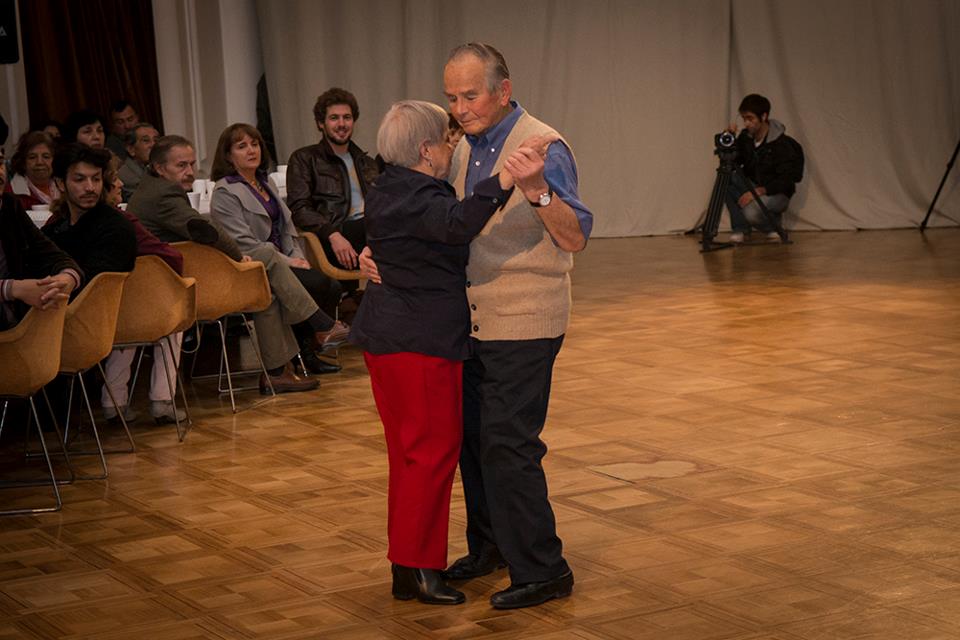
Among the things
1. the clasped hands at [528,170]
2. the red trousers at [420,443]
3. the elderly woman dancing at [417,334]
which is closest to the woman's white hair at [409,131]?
the elderly woman dancing at [417,334]

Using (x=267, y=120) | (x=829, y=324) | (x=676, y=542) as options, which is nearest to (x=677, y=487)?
(x=676, y=542)

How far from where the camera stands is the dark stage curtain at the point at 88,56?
36.1ft

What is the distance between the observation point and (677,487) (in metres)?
4.77

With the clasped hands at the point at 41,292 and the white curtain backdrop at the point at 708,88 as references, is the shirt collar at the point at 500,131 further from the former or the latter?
the white curtain backdrop at the point at 708,88

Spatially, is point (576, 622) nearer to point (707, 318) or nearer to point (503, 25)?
point (707, 318)

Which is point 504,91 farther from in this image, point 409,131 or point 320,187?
point 320,187

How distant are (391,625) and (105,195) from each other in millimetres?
2946

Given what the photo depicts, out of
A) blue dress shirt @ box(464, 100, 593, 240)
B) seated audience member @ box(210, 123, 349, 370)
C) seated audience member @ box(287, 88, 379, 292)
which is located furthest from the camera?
seated audience member @ box(287, 88, 379, 292)

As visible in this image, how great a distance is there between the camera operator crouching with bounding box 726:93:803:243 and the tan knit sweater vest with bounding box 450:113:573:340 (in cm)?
984

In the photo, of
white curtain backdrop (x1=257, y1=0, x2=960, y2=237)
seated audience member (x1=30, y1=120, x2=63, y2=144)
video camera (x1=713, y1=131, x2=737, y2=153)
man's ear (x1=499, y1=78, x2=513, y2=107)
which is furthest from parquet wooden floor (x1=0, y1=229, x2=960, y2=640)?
white curtain backdrop (x1=257, y1=0, x2=960, y2=237)

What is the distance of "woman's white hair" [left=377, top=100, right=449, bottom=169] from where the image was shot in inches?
139

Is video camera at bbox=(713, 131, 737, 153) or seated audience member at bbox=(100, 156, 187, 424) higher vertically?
video camera at bbox=(713, 131, 737, 153)

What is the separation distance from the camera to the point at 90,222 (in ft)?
18.5

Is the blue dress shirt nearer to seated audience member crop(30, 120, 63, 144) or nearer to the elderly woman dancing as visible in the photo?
the elderly woman dancing
